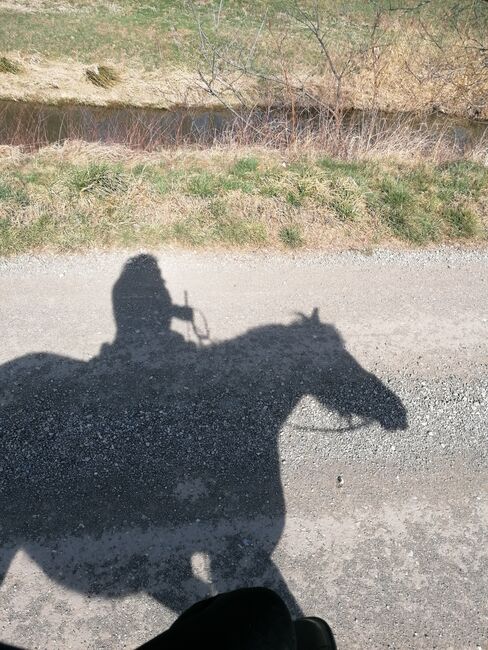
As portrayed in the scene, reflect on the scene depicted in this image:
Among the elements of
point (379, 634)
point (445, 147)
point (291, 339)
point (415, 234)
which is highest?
point (445, 147)

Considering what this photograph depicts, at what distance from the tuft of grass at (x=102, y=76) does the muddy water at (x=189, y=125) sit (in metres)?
1.09

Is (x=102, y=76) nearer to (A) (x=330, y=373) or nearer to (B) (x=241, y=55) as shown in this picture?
(B) (x=241, y=55)

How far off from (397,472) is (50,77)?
1543 cm

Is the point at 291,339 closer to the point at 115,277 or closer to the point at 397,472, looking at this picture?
the point at 397,472

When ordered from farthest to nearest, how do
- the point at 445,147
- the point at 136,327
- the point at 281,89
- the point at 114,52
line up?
the point at 114,52 → the point at 281,89 → the point at 445,147 → the point at 136,327

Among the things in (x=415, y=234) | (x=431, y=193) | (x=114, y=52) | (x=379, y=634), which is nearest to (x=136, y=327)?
(x=379, y=634)

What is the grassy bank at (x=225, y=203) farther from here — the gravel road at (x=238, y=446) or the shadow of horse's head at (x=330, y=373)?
the shadow of horse's head at (x=330, y=373)

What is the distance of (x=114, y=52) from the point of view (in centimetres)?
1684

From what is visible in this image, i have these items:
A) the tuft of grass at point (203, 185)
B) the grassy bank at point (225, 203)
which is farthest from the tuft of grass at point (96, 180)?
the tuft of grass at point (203, 185)

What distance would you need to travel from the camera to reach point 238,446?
4566 mm

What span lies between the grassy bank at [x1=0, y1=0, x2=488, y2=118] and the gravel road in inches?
300

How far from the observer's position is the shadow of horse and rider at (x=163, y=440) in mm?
3781

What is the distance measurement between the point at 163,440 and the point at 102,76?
14.3 m

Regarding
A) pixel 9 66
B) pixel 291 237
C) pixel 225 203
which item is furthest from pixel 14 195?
pixel 9 66
